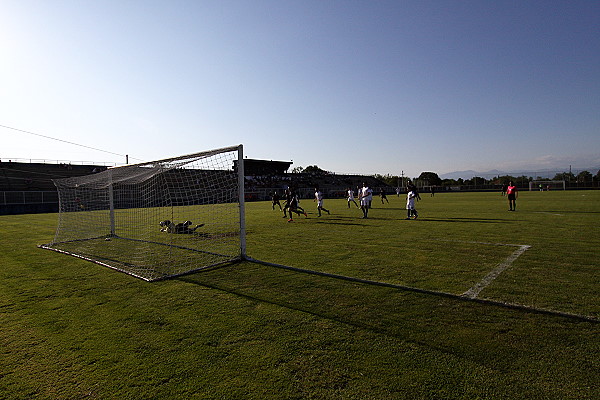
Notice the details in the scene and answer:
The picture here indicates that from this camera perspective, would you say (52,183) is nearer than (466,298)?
No

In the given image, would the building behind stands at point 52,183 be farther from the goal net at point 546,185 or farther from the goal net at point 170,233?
the goal net at point 546,185

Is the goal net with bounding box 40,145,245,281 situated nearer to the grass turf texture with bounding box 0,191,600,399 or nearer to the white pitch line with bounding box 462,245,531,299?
the grass turf texture with bounding box 0,191,600,399

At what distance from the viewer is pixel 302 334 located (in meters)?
3.44

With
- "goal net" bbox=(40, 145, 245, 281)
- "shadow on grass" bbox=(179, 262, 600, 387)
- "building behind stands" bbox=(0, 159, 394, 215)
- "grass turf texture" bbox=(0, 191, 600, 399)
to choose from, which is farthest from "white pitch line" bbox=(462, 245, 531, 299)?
"building behind stands" bbox=(0, 159, 394, 215)

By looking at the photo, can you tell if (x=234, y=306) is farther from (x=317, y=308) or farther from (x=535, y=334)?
(x=535, y=334)

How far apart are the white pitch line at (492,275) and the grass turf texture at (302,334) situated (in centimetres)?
11

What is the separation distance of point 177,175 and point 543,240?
11.0 m

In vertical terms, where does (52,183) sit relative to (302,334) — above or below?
above

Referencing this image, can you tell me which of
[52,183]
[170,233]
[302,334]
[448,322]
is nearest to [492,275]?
[448,322]

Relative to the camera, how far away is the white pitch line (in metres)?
4.60

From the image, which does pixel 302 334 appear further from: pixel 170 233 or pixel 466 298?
pixel 170 233

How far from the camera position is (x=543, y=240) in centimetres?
877

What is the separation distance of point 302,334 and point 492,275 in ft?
13.1

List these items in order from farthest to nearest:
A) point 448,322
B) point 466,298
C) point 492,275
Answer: point 492,275
point 466,298
point 448,322
